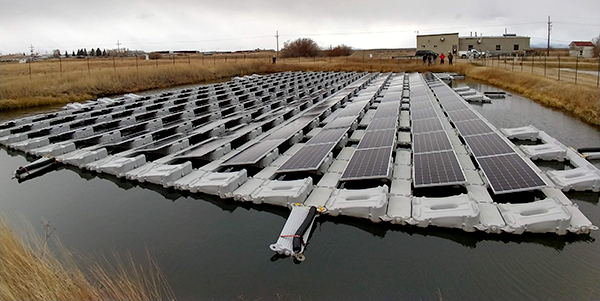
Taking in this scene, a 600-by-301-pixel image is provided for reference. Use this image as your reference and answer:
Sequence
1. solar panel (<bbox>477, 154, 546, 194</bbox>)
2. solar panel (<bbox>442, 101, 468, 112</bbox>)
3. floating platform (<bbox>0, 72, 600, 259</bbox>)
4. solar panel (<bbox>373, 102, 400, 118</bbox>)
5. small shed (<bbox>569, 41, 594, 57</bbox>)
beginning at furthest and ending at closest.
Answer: small shed (<bbox>569, 41, 594, 57</bbox>) < solar panel (<bbox>442, 101, 468, 112</bbox>) < solar panel (<bbox>373, 102, 400, 118</bbox>) < solar panel (<bbox>477, 154, 546, 194</bbox>) < floating platform (<bbox>0, 72, 600, 259</bbox>)

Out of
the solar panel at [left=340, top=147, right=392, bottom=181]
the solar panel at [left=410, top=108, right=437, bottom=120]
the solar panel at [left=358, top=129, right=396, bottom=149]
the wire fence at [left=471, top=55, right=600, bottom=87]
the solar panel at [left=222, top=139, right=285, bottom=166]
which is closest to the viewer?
the solar panel at [left=340, top=147, right=392, bottom=181]

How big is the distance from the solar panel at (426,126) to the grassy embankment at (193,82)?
311 inches

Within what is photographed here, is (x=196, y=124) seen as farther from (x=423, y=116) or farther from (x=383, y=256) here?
(x=383, y=256)

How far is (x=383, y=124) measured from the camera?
14.0m

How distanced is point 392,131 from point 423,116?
11.5 ft

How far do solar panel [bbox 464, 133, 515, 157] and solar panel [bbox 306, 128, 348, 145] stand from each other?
3912 mm

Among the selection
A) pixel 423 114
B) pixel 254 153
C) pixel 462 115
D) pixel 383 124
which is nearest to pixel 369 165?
pixel 254 153

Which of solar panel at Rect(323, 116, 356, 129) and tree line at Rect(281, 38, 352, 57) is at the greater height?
tree line at Rect(281, 38, 352, 57)

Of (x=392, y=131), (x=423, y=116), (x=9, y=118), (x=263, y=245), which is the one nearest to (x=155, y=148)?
(x=263, y=245)

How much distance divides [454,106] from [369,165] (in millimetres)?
10386

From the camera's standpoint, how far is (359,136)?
13781mm

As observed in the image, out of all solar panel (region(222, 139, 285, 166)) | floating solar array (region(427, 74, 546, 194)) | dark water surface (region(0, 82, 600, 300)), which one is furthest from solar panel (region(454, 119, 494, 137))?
solar panel (region(222, 139, 285, 166))

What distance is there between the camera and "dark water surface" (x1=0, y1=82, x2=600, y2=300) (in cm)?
603

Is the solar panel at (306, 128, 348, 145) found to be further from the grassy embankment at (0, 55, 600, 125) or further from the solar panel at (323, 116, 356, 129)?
the grassy embankment at (0, 55, 600, 125)
